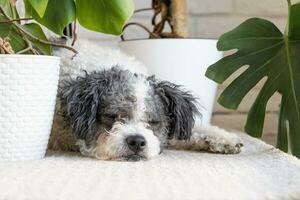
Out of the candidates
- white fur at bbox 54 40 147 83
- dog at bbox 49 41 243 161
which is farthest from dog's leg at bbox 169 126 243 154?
white fur at bbox 54 40 147 83

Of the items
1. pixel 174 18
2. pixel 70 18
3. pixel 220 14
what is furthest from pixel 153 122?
pixel 220 14

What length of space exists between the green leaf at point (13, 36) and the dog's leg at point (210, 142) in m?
0.44

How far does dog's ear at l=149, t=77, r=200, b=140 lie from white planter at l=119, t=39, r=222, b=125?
0.24 meters

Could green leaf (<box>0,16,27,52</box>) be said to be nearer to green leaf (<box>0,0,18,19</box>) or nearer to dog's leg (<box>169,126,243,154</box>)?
green leaf (<box>0,0,18,19</box>)

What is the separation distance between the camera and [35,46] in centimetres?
118

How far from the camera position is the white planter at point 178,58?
157cm

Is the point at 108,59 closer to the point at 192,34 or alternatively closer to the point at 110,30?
the point at 110,30

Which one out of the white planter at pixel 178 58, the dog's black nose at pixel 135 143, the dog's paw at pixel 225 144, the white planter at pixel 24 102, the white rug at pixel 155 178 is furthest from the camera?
the white planter at pixel 178 58

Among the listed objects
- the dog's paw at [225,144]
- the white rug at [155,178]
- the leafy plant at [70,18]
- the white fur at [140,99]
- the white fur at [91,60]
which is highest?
the leafy plant at [70,18]

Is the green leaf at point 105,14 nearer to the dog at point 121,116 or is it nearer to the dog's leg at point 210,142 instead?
the dog at point 121,116

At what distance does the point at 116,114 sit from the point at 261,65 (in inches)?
13.4

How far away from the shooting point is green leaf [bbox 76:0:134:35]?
3.59ft

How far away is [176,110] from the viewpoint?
131 cm

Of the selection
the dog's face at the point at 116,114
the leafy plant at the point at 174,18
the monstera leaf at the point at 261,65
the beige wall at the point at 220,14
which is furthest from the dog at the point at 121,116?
the beige wall at the point at 220,14
